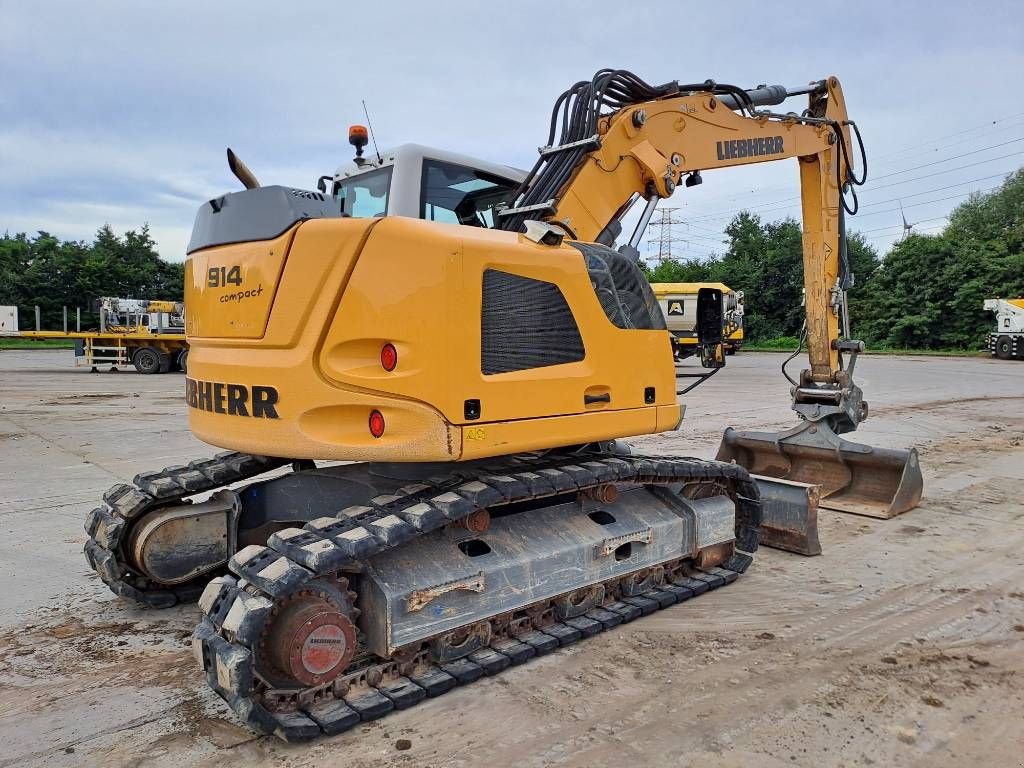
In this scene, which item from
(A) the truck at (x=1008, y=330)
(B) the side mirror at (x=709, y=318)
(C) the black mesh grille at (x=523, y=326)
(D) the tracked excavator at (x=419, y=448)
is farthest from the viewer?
(A) the truck at (x=1008, y=330)

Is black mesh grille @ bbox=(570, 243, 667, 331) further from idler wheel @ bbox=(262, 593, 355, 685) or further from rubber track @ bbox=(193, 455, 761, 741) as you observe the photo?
idler wheel @ bbox=(262, 593, 355, 685)

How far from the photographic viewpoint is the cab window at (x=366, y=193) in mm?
4664

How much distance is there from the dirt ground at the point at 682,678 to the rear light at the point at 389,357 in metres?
1.42

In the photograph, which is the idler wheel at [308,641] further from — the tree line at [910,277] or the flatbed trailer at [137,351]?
the tree line at [910,277]

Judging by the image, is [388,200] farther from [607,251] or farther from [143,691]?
[143,691]

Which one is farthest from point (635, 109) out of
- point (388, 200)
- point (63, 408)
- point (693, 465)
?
point (63, 408)

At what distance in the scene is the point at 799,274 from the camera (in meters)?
45.0

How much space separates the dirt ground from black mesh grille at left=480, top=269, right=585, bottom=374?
4.67 feet

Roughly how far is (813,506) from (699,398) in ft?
35.9

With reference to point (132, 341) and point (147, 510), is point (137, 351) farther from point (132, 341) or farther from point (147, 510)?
point (147, 510)

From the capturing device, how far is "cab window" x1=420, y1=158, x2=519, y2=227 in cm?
458

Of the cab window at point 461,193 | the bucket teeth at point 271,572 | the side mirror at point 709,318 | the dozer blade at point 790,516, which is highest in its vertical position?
the cab window at point 461,193

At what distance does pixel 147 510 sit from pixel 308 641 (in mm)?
1787

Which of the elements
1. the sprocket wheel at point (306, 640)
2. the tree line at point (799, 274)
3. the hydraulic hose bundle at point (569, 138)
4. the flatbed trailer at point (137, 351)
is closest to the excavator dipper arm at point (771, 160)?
the hydraulic hose bundle at point (569, 138)
